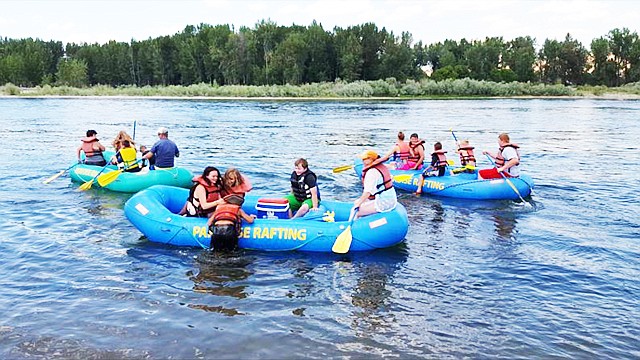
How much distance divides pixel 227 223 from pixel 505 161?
6.37 metres

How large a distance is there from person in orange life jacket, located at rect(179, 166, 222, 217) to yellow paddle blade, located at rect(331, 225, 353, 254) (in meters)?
1.80

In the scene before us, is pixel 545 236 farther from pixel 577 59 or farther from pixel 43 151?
pixel 577 59

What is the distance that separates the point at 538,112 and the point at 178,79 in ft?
189

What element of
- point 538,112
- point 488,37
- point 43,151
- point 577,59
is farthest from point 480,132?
point 488,37

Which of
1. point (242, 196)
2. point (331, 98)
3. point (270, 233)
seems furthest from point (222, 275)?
point (331, 98)

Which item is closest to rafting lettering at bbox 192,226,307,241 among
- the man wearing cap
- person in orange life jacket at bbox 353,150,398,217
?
person in orange life jacket at bbox 353,150,398,217

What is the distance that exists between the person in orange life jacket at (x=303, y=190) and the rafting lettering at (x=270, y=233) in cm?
62

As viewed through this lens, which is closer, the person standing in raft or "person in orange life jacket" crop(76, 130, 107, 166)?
the person standing in raft

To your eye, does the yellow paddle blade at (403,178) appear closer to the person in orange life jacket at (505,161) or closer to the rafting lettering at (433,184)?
the rafting lettering at (433,184)

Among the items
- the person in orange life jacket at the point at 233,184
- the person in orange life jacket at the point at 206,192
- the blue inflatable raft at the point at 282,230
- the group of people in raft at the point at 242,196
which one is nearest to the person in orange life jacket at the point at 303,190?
the group of people in raft at the point at 242,196

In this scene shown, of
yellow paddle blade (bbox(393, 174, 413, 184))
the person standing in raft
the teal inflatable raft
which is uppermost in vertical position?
the person standing in raft

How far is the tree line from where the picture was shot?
230 ft

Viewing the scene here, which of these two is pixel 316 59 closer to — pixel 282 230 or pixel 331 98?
pixel 331 98

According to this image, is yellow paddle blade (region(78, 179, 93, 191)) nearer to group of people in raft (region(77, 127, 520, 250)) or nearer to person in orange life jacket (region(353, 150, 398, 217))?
group of people in raft (region(77, 127, 520, 250))
